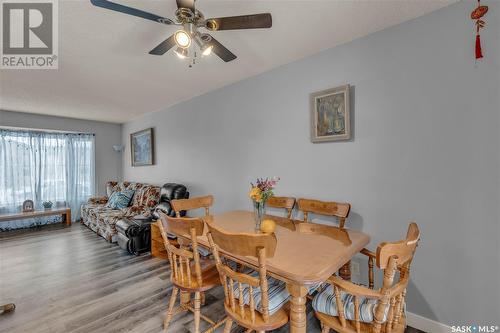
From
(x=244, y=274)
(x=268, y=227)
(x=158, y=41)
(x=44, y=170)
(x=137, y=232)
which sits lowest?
(x=137, y=232)

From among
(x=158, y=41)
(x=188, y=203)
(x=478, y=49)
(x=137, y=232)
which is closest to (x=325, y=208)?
(x=188, y=203)

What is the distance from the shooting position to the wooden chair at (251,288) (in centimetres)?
114

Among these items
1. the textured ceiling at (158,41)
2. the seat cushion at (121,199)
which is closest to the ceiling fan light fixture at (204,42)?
the textured ceiling at (158,41)

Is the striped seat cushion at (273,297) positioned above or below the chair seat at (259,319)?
above

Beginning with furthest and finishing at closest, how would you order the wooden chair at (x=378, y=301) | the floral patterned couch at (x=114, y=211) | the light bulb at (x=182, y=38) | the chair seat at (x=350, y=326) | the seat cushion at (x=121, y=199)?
the seat cushion at (x=121, y=199), the floral patterned couch at (x=114, y=211), the light bulb at (x=182, y=38), the chair seat at (x=350, y=326), the wooden chair at (x=378, y=301)

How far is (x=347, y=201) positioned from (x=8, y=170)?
6482 millimetres

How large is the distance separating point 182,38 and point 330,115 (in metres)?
1.48

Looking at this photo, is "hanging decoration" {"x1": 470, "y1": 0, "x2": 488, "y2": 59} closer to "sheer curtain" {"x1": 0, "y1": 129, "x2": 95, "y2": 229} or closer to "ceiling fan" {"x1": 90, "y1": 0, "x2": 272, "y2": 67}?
"ceiling fan" {"x1": 90, "y1": 0, "x2": 272, "y2": 67}

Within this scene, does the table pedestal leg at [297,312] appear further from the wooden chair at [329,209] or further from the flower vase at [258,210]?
the wooden chair at [329,209]

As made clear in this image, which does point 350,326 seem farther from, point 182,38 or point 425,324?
point 182,38

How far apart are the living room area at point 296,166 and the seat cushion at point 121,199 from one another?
127 cm

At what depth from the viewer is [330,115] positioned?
223 cm

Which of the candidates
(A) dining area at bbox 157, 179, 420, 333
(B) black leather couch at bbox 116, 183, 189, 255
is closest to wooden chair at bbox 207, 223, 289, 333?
(A) dining area at bbox 157, 179, 420, 333

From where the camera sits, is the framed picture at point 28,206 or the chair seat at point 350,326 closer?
the chair seat at point 350,326
